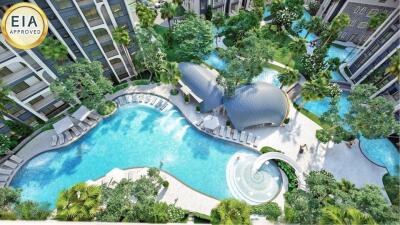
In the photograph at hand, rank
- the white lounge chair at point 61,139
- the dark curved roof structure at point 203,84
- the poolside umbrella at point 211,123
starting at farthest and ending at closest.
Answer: the dark curved roof structure at point 203,84 < the poolside umbrella at point 211,123 < the white lounge chair at point 61,139

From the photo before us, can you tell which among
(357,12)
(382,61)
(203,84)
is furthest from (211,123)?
(357,12)

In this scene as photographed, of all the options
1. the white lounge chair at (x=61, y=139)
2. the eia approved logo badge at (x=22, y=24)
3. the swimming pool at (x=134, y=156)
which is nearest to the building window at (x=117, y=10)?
the eia approved logo badge at (x=22, y=24)

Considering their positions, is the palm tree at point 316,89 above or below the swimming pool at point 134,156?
above

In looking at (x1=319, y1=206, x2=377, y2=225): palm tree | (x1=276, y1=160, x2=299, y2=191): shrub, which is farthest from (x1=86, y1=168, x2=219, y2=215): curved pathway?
(x1=319, y1=206, x2=377, y2=225): palm tree

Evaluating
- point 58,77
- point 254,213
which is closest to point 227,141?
point 254,213

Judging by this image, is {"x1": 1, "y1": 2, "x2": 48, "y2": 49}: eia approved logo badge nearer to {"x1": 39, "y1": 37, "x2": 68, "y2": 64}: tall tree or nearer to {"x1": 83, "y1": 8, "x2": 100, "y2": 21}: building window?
{"x1": 39, "y1": 37, "x2": 68, "y2": 64}: tall tree

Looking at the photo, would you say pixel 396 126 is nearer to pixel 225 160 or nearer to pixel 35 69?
pixel 225 160

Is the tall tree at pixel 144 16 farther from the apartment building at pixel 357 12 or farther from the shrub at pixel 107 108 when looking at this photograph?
the apartment building at pixel 357 12
